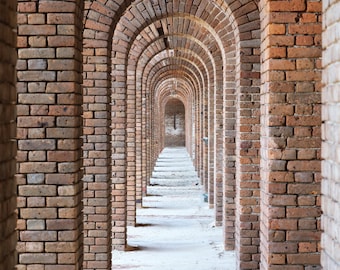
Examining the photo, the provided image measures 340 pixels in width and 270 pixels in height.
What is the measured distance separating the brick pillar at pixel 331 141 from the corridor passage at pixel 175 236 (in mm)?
5123

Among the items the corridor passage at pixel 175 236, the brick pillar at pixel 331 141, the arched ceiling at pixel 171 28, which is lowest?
the corridor passage at pixel 175 236

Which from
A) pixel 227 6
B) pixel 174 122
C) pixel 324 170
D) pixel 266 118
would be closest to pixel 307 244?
pixel 266 118

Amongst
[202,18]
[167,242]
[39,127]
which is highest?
[202,18]

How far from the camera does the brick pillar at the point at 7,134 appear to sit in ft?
7.45

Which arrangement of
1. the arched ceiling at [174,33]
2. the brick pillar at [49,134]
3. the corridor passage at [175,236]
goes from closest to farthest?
the brick pillar at [49,134] < the corridor passage at [175,236] < the arched ceiling at [174,33]

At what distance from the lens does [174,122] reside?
42.0m

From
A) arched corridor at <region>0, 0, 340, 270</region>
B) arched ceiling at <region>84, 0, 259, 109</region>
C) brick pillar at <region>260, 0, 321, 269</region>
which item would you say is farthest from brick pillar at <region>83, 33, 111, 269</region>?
brick pillar at <region>260, 0, 321, 269</region>

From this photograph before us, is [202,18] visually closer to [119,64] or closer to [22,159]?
[119,64]

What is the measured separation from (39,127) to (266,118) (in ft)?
5.81

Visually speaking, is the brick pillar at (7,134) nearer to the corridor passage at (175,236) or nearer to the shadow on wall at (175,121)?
the corridor passage at (175,236)

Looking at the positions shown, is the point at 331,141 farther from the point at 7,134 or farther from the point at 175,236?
the point at 175,236

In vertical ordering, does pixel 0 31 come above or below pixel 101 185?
above

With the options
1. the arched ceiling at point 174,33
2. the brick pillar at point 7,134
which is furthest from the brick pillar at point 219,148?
the brick pillar at point 7,134

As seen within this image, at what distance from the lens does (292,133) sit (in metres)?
4.26
